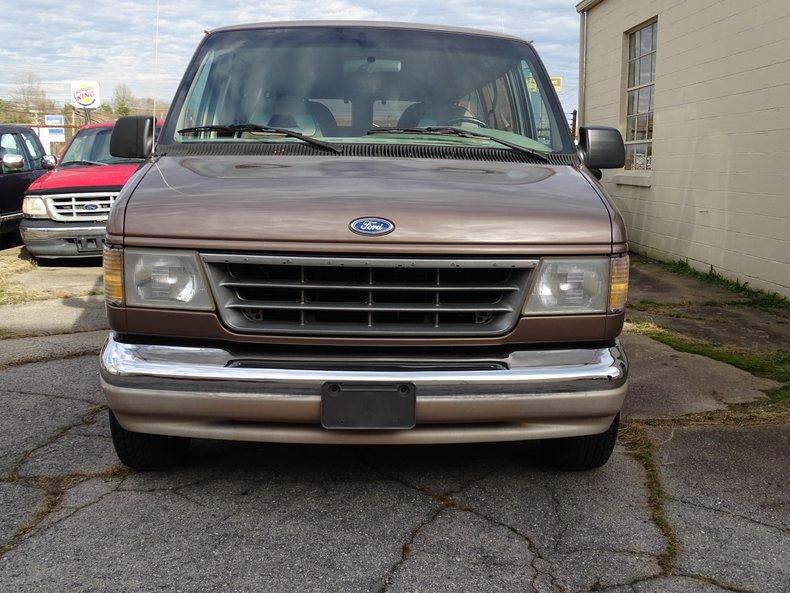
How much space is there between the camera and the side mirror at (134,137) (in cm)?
431

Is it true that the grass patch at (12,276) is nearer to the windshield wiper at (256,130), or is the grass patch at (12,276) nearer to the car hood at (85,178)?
the car hood at (85,178)

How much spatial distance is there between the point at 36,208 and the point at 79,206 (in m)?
0.53

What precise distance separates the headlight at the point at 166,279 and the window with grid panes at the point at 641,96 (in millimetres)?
8890

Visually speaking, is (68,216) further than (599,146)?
Yes

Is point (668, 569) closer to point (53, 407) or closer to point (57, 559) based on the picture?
point (57, 559)

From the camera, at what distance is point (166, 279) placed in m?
3.04

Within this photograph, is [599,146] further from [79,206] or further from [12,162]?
[12,162]

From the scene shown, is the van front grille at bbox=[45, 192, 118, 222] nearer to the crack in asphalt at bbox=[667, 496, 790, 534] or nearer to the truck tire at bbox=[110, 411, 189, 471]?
the truck tire at bbox=[110, 411, 189, 471]

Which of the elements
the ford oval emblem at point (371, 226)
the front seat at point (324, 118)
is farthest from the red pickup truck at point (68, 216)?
the ford oval emblem at point (371, 226)

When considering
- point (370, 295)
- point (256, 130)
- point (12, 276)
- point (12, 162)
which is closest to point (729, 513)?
point (370, 295)

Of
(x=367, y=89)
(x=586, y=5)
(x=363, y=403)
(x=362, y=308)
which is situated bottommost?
(x=363, y=403)

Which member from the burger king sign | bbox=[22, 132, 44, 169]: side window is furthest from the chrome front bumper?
the burger king sign

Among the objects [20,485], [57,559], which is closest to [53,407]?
[20,485]

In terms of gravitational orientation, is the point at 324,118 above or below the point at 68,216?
above
